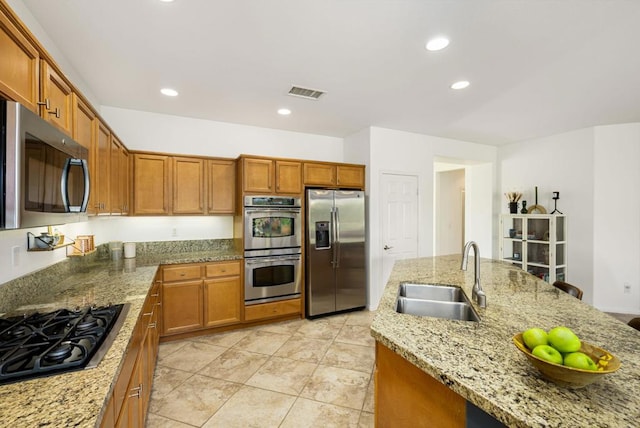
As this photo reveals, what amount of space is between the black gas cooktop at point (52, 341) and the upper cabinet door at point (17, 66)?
943 mm

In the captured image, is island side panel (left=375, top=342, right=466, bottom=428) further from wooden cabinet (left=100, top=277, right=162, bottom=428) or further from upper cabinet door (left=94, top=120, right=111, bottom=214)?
upper cabinet door (left=94, top=120, right=111, bottom=214)

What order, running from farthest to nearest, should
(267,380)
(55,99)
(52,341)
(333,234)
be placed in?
(333,234) → (267,380) → (55,99) → (52,341)

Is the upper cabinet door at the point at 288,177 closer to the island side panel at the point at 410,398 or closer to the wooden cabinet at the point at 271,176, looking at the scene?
the wooden cabinet at the point at 271,176

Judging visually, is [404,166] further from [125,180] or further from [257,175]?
[125,180]

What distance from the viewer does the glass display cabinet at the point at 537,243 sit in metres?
4.43

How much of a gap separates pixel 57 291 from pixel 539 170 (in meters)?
6.47

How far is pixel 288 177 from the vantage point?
378 centimetres

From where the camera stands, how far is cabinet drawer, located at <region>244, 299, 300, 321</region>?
3.52m

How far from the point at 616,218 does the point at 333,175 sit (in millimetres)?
4167

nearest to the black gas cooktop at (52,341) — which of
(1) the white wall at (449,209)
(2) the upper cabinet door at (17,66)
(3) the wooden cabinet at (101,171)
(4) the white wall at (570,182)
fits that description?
(3) the wooden cabinet at (101,171)

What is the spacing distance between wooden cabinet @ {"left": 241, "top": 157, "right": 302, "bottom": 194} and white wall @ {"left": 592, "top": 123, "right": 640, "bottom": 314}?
4.44m

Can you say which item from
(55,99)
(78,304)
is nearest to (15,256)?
(78,304)

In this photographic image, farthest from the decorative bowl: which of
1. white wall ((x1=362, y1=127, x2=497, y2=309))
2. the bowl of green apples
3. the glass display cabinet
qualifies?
the glass display cabinet

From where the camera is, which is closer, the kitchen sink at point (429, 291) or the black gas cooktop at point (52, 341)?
the black gas cooktop at point (52, 341)
